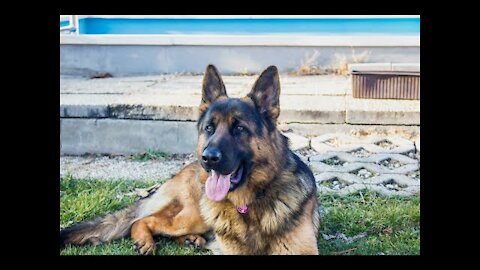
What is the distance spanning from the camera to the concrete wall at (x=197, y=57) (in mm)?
7930

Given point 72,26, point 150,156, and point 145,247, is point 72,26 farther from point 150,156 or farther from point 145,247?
point 145,247

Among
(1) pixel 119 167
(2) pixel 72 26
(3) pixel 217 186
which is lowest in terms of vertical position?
(1) pixel 119 167

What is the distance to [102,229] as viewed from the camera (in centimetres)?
412

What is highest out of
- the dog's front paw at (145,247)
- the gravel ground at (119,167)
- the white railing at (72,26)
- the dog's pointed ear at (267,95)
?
the white railing at (72,26)

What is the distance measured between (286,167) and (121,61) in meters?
4.83

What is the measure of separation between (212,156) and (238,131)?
27cm

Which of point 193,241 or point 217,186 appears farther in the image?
point 193,241

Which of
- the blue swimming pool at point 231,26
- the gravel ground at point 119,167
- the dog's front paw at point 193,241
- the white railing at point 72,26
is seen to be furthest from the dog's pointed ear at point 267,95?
the white railing at point 72,26

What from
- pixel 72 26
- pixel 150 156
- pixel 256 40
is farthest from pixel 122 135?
pixel 72 26

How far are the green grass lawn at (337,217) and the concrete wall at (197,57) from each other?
3214 mm

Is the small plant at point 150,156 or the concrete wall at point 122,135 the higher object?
the concrete wall at point 122,135

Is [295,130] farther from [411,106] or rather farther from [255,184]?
[255,184]

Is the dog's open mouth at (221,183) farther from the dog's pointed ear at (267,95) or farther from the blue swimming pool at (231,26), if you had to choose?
the blue swimming pool at (231,26)
